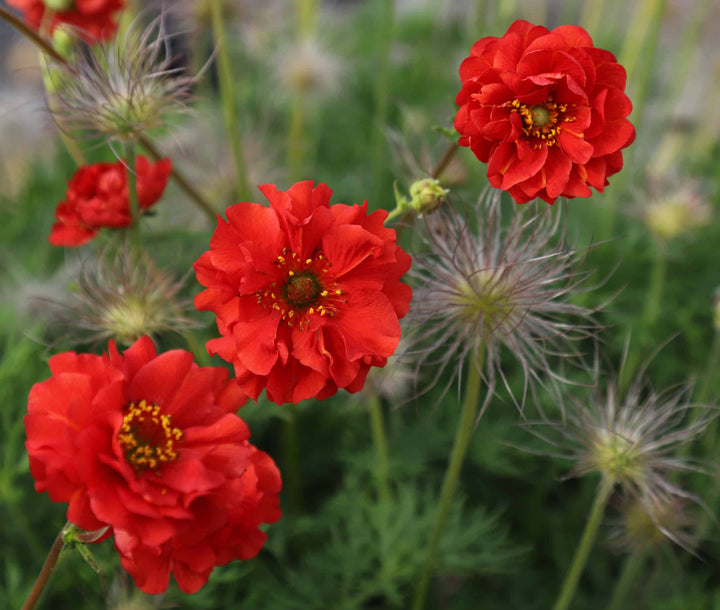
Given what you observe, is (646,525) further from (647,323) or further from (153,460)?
(153,460)

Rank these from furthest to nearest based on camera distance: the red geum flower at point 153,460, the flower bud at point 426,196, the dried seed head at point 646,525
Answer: the dried seed head at point 646,525 → the flower bud at point 426,196 → the red geum flower at point 153,460

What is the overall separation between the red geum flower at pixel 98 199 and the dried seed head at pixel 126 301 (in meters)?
0.03

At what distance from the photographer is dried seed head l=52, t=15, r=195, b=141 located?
59 cm

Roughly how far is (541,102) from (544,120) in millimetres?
14

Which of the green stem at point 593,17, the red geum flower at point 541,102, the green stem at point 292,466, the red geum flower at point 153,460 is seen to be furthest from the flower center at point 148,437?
the green stem at point 593,17

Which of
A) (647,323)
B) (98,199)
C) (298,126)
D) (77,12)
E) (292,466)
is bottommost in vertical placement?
(292,466)

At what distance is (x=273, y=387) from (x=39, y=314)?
0.53 metres

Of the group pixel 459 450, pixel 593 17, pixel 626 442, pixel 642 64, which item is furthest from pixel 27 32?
pixel 593 17

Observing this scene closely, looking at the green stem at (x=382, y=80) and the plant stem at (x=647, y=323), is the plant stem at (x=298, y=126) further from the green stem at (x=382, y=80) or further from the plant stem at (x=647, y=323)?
the plant stem at (x=647, y=323)

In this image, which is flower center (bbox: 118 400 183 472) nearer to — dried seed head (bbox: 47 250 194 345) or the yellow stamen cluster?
dried seed head (bbox: 47 250 194 345)

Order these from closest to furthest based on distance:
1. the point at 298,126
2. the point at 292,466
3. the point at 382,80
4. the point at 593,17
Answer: the point at 292,466
the point at 382,80
the point at 298,126
the point at 593,17

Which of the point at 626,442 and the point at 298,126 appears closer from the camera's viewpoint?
the point at 626,442

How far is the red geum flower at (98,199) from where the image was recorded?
1.99 feet

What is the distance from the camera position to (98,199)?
2.01 ft
